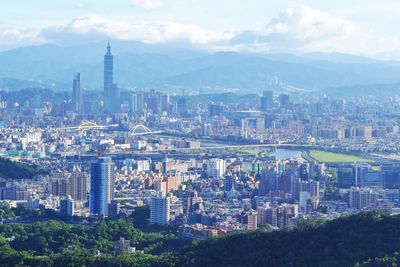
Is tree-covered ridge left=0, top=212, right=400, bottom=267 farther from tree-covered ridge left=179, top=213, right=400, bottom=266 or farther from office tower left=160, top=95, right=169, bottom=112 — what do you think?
office tower left=160, top=95, right=169, bottom=112

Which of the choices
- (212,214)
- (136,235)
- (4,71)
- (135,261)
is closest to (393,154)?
(212,214)

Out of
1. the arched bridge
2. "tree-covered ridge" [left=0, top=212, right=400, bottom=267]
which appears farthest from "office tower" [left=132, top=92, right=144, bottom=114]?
"tree-covered ridge" [left=0, top=212, right=400, bottom=267]

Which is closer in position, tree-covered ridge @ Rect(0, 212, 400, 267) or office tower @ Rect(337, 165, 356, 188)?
tree-covered ridge @ Rect(0, 212, 400, 267)

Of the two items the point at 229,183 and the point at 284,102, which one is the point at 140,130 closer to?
the point at 284,102

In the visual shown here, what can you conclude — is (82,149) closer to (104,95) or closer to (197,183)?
(197,183)

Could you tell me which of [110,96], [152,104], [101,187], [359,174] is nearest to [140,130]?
[152,104]
